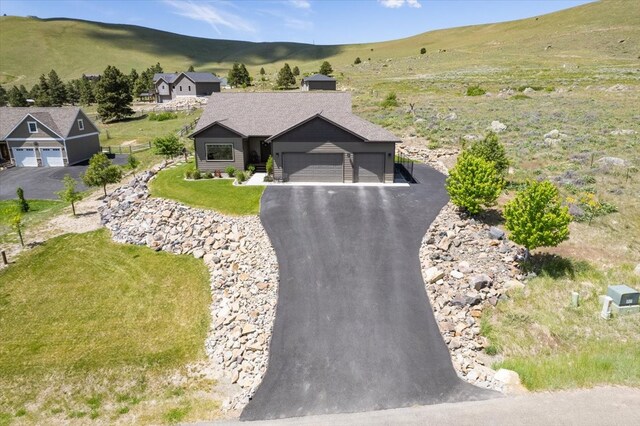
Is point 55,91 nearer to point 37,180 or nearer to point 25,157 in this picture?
point 25,157

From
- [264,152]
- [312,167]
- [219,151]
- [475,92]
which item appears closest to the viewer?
[312,167]

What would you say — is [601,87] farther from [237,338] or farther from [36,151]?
[36,151]

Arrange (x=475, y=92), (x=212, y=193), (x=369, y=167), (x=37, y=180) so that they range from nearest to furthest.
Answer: (x=212, y=193), (x=369, y=167), (x=37, y=180), (x=475, y=92)

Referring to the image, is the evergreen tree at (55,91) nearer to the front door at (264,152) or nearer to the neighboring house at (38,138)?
the neighboring house at (38,138)

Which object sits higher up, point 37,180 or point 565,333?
point 37,180

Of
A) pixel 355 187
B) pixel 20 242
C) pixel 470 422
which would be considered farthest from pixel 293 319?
pixel 20 242

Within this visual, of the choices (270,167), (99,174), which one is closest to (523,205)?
(270,167)
